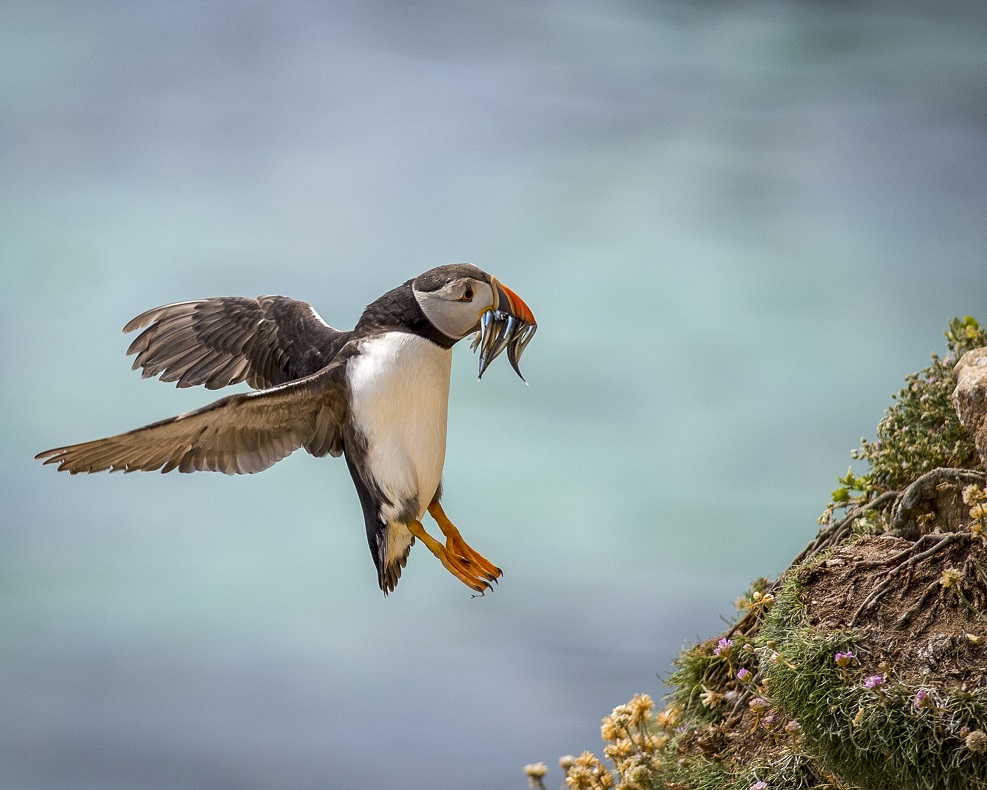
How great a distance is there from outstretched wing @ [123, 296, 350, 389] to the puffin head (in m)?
0.34

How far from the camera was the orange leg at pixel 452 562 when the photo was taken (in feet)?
6.22

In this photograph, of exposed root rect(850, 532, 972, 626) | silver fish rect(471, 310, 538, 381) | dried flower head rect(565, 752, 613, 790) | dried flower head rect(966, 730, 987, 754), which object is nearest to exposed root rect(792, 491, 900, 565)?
exposed root rect(850, 532, 972, 626)

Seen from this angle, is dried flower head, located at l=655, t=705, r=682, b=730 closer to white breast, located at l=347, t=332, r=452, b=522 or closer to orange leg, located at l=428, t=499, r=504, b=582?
orange leg, located at l=428, t=499, r=504, b=582

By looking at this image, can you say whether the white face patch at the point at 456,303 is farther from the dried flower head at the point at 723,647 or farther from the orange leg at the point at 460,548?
the dried flower head at the point at 723,647

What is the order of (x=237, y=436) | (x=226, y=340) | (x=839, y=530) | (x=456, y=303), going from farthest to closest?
(x=839, y=530) < (x=226, y=340) < (x=237, y=436) < (x=456, y=303)

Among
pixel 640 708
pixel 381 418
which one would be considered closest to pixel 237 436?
pixel 381 418

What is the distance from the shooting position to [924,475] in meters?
2.09

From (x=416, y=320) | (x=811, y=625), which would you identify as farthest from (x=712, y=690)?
(x=416, y=320)

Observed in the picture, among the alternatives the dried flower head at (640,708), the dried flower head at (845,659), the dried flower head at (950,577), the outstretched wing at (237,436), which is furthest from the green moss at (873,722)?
the outstretched wing at (237,436)

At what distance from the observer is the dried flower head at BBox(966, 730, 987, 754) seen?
1.60 meters

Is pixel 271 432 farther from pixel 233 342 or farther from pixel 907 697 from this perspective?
pixel 907 697

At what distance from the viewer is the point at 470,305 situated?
6.01ft

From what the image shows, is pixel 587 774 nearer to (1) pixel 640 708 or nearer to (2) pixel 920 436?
(1) pixel 640 708

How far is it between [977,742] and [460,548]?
0.84 m
